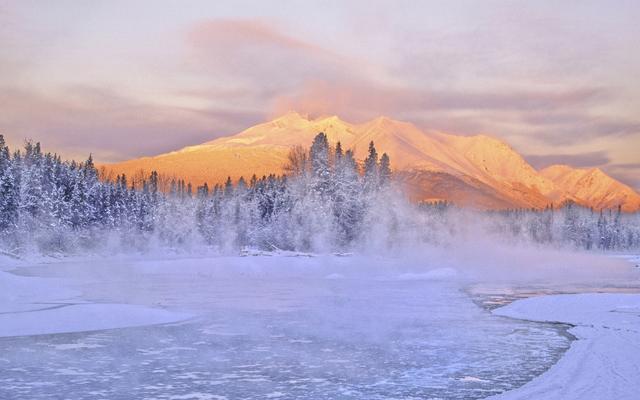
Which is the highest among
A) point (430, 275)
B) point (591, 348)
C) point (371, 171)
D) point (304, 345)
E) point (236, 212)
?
point (371, 171)

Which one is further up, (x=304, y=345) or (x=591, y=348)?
(x=591, y=348)

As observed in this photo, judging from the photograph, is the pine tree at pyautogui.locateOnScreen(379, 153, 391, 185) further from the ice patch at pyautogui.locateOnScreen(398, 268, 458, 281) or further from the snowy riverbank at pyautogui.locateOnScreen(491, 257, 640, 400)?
the snowy riverbank at pyautogui.locateOnScreen(491, 257, 640, 400)

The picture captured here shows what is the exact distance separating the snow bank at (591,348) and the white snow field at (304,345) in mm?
73

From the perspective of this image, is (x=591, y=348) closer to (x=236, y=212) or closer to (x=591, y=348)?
(x=591, y=348)

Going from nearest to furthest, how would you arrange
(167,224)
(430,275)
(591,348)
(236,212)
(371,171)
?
(591,348) → (430,275) → (371,171) → (236,212) → (167,224)

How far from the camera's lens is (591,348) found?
74.3 feet

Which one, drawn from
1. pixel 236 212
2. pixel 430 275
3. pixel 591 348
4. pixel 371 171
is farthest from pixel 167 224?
pixel 591 348

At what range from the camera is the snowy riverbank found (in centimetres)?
1598

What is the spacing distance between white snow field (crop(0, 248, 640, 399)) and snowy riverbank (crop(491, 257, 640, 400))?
3.0 inches

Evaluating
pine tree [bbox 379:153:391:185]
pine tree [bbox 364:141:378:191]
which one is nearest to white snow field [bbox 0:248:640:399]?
pine tree [bbox 364:141:378:191]

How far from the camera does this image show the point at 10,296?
35.4 metres

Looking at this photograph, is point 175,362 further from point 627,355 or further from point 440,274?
point 440,274

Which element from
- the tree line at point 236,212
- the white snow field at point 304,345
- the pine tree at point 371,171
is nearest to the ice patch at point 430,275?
the white snow field at point 304,345

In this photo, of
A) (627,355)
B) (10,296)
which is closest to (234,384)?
(627,355)
